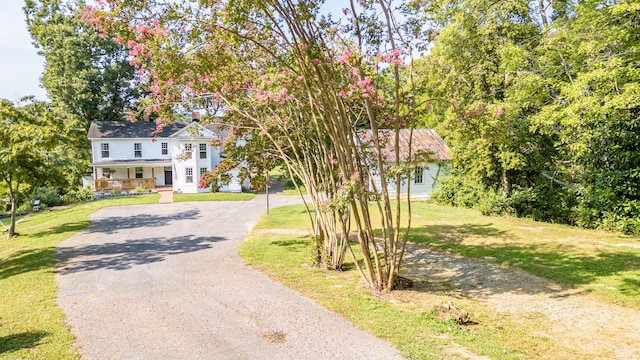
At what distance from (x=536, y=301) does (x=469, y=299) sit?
3.99ft

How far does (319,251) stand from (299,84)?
435 centimetres

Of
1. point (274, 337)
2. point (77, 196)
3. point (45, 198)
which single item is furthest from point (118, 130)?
point (274, 337)

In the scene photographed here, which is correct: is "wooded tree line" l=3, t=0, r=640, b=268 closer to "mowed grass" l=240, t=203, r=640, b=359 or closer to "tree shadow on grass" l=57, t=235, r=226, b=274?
"mowed grass" l=240, t=203, r=640, b=359

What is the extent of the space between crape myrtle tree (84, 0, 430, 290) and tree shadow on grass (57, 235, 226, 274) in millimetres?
4509

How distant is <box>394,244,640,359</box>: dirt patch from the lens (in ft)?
17.1

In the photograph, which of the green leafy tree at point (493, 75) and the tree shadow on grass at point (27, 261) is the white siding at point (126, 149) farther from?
the green leafy tree at point (493, 75)

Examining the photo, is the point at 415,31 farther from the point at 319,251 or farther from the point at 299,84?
the point at 319,251

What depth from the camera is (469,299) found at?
7.07 m

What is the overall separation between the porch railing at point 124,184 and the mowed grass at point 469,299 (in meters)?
22.4

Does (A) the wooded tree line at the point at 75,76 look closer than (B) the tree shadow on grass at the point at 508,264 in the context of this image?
No

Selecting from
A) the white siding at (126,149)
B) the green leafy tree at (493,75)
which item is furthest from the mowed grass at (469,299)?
the white siding at (126,149)

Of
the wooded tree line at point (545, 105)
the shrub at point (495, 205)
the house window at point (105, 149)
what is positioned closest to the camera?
the wooded tree line at point (545, 105)

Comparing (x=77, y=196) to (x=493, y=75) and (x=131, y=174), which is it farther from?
(x=493, y=75)

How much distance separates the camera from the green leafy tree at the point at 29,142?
12695mm
